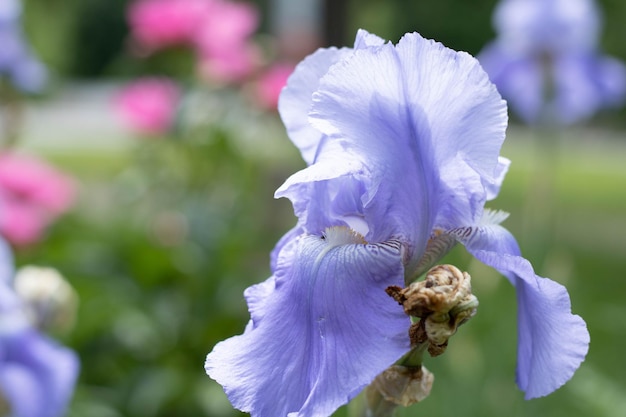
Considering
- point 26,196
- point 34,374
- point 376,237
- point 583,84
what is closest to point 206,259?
point 26,196

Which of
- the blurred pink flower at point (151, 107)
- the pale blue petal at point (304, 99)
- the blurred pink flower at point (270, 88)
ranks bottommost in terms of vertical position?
the blurred pink flower at point (151, 107)

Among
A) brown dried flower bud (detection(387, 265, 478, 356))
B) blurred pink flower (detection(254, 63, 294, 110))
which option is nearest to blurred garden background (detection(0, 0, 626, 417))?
blurred pink flower (detection(254, 63, 294, 110))

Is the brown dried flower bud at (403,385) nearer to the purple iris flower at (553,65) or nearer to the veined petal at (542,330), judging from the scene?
the veined petal at (542,330)

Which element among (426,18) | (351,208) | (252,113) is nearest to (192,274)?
(252,113)

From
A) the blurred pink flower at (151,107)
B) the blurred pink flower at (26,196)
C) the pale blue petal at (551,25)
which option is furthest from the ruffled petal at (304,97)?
the blurred pink flower at (151,107)

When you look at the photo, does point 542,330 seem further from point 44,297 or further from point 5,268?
point 44,297

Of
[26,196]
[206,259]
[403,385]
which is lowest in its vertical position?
[206,259]
